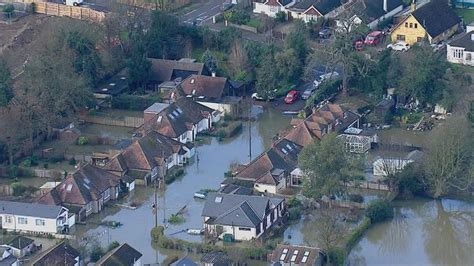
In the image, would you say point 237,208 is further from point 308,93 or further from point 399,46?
point 399,46

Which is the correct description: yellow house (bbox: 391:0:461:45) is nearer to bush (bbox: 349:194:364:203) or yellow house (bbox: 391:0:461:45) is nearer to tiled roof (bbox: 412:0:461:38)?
tiled roof (bbox: 412:0:461:38)

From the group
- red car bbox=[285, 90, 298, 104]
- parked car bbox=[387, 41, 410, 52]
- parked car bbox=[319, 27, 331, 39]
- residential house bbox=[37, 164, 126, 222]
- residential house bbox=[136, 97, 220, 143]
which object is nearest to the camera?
residential house bbox=[37, 164, 126, 222]

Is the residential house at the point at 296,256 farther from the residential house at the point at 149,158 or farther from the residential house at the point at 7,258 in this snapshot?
the residential house at the point at 149,158

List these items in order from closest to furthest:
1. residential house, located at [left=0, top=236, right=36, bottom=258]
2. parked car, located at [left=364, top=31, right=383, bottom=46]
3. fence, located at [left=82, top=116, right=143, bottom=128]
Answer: residential house, located at [left=0, top=236, right=36, bottom=258] → fence, located at [left=82, top=116, right=143, bottom=128] → parked car, located at [left=364, top=31, right=383, bottom=46]

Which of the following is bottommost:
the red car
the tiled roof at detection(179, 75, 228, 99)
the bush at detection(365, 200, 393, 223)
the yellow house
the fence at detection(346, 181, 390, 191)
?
the bush at detection(365, 200, 393, 223)

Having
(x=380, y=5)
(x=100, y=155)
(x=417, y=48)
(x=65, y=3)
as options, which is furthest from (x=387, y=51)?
(x=65, y=3)

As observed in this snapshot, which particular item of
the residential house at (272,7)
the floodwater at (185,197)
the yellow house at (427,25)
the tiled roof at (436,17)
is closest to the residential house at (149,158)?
the floodwater at (185,197)

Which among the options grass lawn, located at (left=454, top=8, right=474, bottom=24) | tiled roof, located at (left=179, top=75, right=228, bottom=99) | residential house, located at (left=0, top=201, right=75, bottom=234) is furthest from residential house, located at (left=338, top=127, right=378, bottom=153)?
grass lawn, located at (left=454, top=8, right=474, bottom=24)
